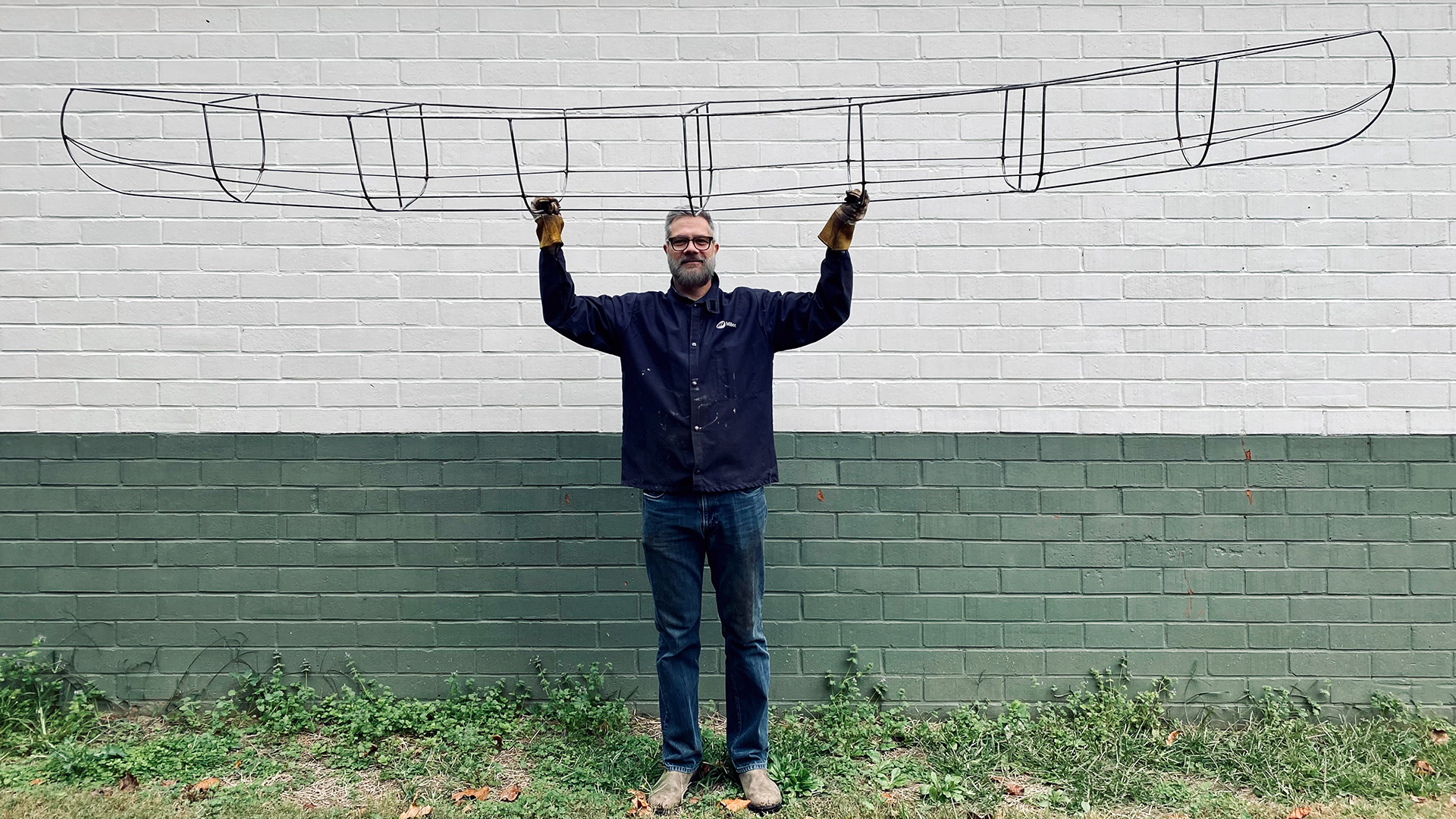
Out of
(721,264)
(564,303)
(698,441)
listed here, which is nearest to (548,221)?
(564,303)

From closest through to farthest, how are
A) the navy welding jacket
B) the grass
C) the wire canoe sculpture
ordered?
the navy welding jacket < the grass < the wire canoe sculpture

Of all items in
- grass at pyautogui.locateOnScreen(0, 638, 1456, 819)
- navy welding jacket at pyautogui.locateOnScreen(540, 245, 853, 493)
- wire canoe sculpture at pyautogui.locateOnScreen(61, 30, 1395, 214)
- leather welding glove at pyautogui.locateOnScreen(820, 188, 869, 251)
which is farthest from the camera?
wire canoe sculpture at pyautogui.locateOnScreen(61, 30, 1395, 214)

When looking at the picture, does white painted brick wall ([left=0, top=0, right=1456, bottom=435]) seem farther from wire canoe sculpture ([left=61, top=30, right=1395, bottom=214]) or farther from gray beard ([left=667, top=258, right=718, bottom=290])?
gray beard ([left=667, top=258, right=718, bottom=290])

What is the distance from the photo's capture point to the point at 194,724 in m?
4.24

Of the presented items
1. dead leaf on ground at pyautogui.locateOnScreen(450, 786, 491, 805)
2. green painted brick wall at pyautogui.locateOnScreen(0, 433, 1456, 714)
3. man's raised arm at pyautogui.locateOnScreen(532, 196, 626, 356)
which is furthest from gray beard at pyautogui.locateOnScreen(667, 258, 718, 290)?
dead leaf on ground at pyautogui.locateOnScreen(450, 786, 491, 805)

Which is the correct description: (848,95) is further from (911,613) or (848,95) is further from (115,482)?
(115,482)

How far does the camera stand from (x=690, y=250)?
11.8 feet

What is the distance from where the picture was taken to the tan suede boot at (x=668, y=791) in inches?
142

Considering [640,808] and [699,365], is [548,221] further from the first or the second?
[640,808]

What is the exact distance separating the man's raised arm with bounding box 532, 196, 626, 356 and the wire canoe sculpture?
812mm

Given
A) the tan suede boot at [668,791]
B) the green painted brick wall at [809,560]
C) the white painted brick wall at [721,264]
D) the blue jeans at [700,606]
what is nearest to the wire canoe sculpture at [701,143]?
the white painted brick wall at [721,264]

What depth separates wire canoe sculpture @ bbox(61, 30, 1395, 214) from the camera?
4262mm

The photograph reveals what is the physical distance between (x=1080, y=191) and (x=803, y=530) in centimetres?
193

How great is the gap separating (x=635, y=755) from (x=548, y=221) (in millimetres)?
2202
